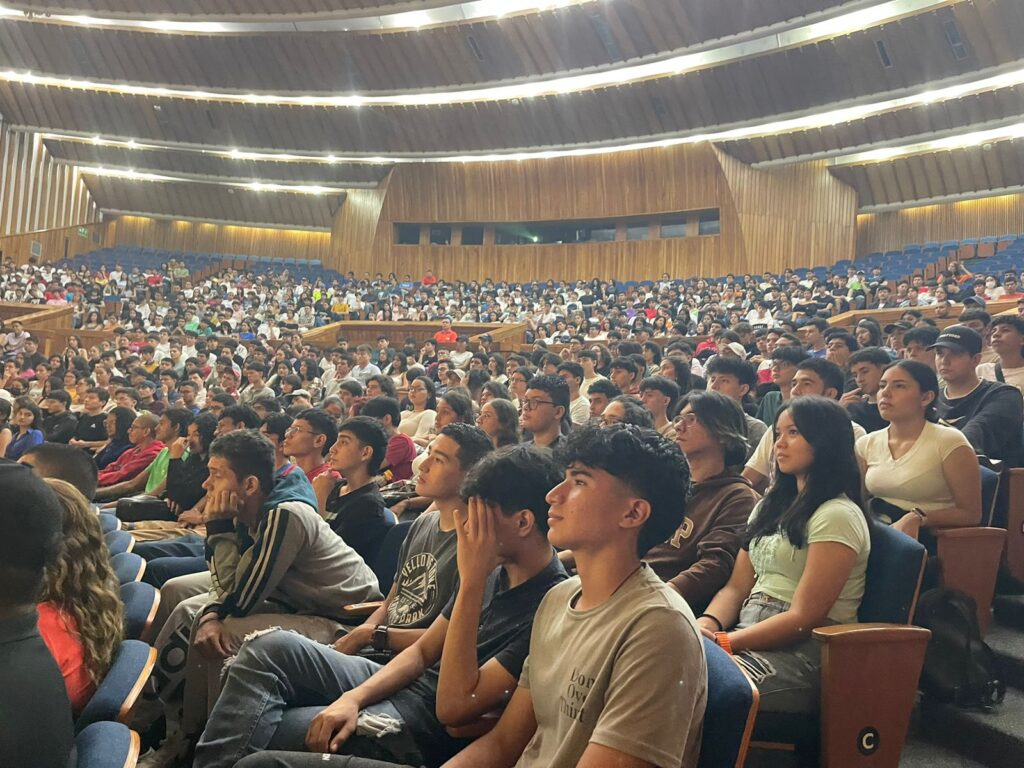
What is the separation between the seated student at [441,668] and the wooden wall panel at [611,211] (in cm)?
1220

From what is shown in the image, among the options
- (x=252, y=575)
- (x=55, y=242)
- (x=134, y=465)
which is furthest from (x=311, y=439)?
(x=55, y=242)

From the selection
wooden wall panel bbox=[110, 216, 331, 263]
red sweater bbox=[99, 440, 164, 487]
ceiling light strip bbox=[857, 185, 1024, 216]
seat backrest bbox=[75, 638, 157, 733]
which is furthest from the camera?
wooden wall panel bbox=[110, 216, 331, 263]

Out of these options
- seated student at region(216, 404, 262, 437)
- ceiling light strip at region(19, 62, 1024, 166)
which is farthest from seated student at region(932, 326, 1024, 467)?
ceiling light strip at region(19, 62, 1024, 166)

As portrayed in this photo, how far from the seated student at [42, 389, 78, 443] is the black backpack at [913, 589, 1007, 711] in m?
4.96

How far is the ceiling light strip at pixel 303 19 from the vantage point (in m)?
11.7

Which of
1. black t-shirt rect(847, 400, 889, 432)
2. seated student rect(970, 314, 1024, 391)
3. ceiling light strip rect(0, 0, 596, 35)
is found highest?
ceiling light strip rect(0, 0, 596, 35)

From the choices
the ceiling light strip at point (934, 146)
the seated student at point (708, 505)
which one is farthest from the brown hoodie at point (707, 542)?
the ceiling light strip at point (934, 146)

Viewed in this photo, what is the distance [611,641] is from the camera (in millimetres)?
1147

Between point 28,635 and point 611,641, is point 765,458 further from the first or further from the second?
point 28,635

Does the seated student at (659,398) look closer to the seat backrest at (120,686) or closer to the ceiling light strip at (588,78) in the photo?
the seat backrest at (120,686)

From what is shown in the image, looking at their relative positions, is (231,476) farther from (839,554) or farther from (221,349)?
(221,349)

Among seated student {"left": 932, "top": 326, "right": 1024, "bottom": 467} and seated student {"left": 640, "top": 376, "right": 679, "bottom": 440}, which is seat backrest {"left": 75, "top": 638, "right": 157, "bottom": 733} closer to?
seated student {"left": 640, "top": 376, "right": 679, "bottom": 440}

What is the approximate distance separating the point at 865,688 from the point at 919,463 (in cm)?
92

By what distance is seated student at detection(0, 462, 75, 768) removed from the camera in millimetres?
1103
